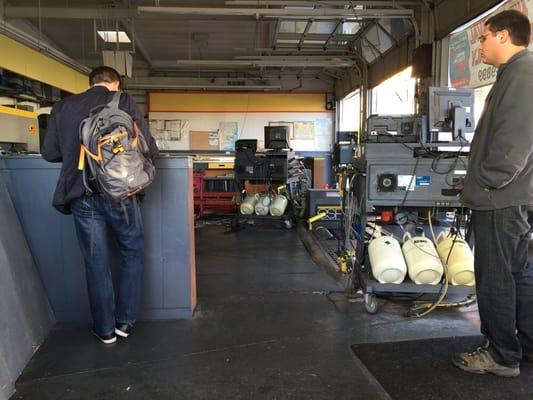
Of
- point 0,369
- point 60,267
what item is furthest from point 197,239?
point 0,369

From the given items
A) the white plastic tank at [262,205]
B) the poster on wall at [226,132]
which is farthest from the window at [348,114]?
the white plastic tank at [262,205]

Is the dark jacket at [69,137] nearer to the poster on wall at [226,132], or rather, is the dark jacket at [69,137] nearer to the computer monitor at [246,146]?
the computer monitor at [246,146]

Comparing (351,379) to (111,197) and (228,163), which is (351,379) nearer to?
(111,197)

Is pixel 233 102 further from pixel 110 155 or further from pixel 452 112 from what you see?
pixel 110 155

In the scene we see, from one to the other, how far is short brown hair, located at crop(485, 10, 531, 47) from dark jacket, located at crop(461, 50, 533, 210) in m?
0.08

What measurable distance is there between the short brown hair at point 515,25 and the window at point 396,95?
4.21 m

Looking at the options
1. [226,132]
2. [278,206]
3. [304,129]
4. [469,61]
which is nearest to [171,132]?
[226,132]

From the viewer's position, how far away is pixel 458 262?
8.66ft

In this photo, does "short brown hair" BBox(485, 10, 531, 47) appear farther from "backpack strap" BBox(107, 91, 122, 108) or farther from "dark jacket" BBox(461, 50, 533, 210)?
"backpack strap" BBox(107, 91, 122, 108)

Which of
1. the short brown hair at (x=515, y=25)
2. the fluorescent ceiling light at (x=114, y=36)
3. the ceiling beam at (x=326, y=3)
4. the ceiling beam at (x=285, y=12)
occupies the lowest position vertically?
the short brown hair at (x=515, y=25)

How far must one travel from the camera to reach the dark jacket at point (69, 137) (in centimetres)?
214

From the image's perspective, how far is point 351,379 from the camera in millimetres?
1945

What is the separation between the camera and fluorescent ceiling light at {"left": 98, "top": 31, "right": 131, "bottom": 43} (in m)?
7.06

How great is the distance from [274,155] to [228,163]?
205 inches
